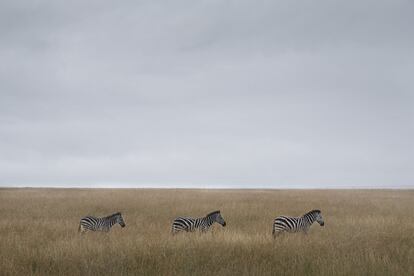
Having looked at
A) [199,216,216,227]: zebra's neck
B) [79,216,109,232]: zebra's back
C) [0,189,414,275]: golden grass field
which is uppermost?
[199,216,216,227]: zebra's neck

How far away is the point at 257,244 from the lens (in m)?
12.0

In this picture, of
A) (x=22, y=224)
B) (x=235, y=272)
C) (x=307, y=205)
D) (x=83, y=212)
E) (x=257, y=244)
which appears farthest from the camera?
(x=307, y=205)

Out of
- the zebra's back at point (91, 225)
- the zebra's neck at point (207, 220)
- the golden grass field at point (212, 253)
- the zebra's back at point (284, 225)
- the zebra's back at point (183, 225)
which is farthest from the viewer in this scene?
the zebra's back at point (91, 225)

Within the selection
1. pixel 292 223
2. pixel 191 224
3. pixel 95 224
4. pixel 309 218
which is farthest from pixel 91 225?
pixel 309 218

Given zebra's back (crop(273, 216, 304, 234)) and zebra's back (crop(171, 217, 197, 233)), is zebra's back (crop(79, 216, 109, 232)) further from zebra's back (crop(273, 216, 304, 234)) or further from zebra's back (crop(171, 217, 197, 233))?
zebra's back (crop(273, 216, 304, 234))

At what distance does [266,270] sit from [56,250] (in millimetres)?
5224

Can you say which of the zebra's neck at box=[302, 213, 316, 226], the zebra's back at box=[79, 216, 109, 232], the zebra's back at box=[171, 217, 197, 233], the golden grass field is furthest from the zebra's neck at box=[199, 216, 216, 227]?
the zebra's back at box=[79, 216, 109, 232]

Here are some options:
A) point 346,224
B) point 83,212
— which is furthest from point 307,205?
point 83,212

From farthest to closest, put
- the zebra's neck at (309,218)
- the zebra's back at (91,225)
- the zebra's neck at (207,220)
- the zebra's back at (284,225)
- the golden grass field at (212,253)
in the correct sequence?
1. the zebra's back at (91,225)
2. the zebra's neck at (207,220)
3. the zebra's neck at (309,218)
4. the zebra's back at (284,225)
5. the golden grass field at (212,253)

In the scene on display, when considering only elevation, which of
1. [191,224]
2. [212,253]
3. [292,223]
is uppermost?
[292,223]

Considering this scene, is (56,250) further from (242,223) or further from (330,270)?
(242,223)

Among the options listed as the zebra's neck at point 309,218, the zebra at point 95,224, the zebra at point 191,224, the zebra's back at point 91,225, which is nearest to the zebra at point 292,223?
the zebra's neck at point 309,218

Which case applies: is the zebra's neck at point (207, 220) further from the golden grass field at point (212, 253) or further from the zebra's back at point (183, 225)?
the golden grass field at point (212, 253)

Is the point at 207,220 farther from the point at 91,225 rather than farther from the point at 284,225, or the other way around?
the point at 91,225
